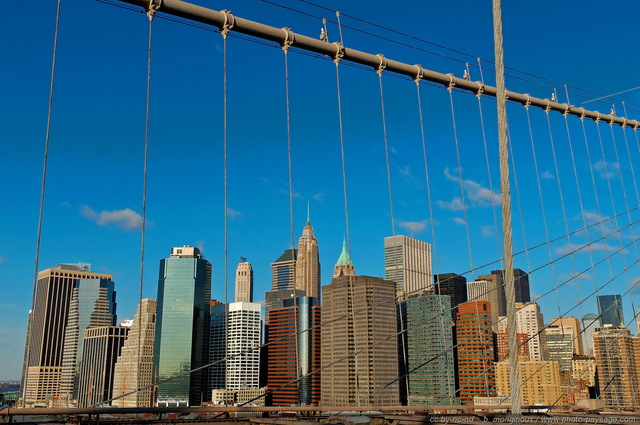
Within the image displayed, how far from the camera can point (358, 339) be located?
159500 mm

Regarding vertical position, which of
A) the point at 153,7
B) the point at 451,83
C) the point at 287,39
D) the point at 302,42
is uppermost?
the point at 451,83

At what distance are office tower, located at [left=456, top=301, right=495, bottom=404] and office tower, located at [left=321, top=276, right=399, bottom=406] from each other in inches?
660

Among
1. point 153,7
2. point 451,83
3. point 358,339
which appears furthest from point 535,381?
point 153,7

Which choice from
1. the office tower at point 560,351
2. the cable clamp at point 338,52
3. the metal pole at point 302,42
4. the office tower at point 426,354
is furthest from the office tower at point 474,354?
the cable clamp at point 338,52

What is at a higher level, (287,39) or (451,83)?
(451,83)

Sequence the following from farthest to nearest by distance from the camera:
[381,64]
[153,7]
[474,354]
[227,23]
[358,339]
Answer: [358,339], [474,354], [381,64], [227,23], [153,7]

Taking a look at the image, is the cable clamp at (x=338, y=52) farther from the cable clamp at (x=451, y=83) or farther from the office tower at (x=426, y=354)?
the office tower at (x=426, y=354)

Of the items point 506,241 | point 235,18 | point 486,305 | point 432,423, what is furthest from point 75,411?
point 486,305

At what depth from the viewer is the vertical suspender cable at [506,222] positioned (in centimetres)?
720

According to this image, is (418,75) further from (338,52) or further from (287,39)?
(287,39)

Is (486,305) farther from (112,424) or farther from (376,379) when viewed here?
(112,424)

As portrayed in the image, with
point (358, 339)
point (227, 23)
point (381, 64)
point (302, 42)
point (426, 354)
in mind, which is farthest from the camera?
point (358, 339)

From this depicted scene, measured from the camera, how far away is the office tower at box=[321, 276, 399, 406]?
138 m

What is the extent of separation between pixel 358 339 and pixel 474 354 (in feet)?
96.0
